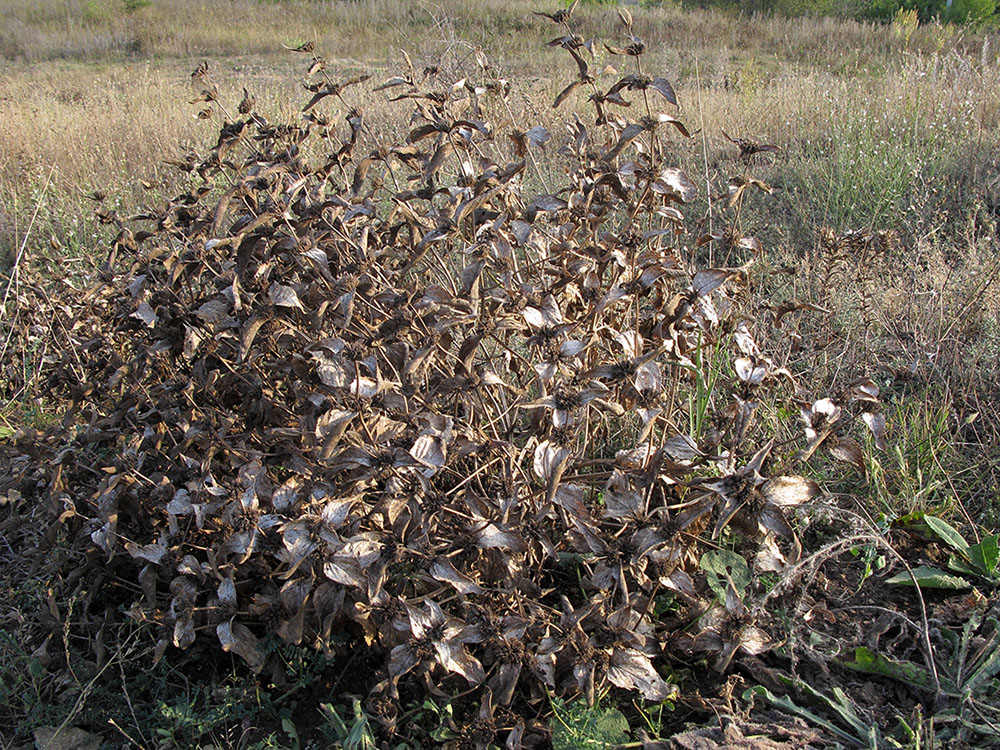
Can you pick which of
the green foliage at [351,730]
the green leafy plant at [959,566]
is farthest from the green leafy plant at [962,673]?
the green foliage at [351,730]

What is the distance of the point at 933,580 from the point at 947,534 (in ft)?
0.51

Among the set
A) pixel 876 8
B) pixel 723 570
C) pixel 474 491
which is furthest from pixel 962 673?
pixel 876 8

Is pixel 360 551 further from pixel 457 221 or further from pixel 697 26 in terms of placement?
pixel 697 26

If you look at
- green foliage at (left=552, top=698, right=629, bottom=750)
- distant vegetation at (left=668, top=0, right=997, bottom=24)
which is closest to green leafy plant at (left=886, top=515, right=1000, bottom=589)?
green foliage at (left=552, top=698, right=629, bottom=750)

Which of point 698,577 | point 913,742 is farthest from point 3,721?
point 913,742

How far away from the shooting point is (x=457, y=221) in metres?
1.66

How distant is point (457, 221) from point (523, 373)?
686mm

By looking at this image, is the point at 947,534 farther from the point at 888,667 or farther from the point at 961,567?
the point at 888,667

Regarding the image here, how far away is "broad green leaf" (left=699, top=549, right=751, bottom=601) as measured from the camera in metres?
1.89

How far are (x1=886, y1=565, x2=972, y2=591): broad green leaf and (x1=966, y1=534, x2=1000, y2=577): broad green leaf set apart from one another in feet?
0.19

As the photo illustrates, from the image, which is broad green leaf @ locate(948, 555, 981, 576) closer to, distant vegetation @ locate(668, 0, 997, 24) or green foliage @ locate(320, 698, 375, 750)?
green foliage @ locate(320, 698, 375, 750)

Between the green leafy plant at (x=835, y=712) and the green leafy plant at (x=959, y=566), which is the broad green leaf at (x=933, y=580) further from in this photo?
the green leafy plant at (x=835, y=712)

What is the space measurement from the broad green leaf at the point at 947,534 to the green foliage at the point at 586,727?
1065mm

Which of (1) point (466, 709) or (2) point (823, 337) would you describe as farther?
(2) point (823, 337)
